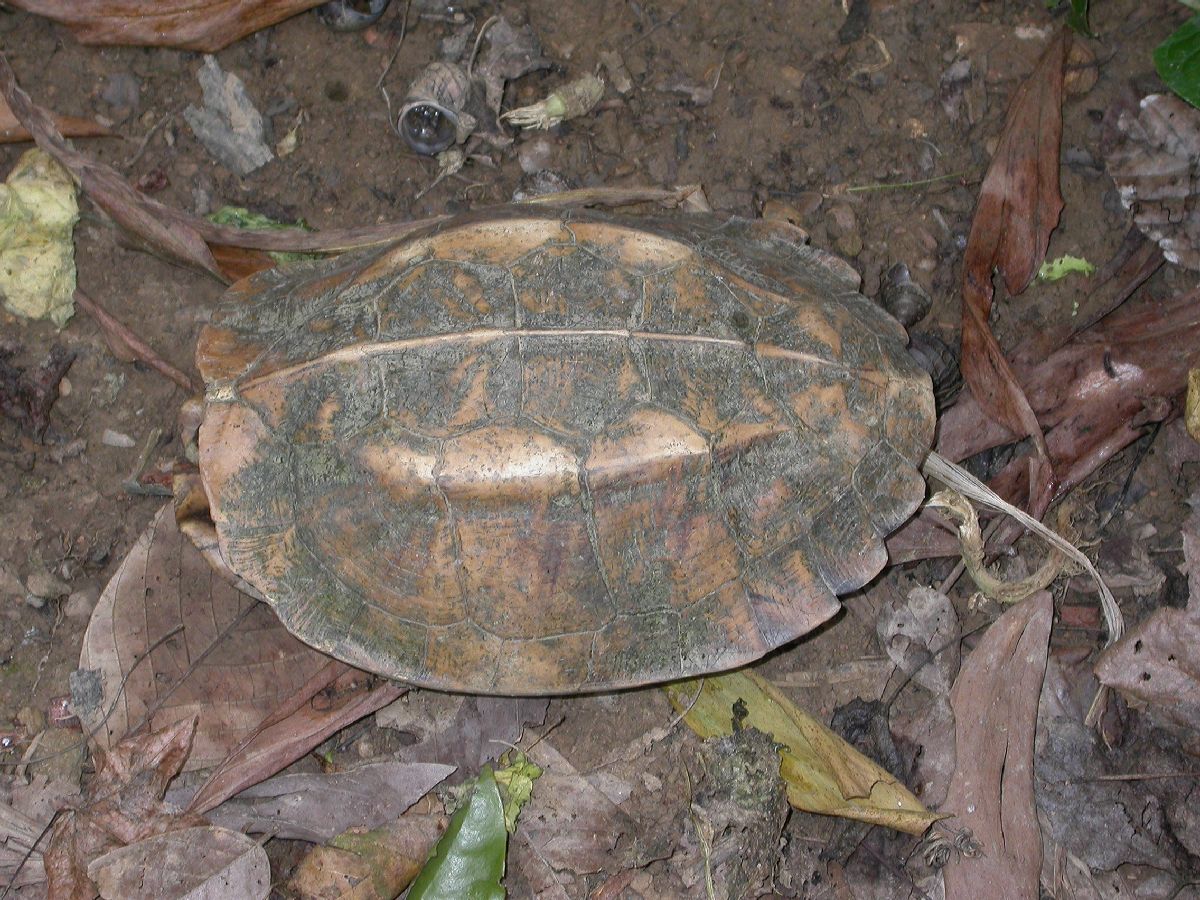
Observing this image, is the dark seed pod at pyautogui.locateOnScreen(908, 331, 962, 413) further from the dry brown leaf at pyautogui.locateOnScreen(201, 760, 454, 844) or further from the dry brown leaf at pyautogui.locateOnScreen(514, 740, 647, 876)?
the dry brown leaf at pyautogui.locateOnScreen(201, 760, 454, 844)

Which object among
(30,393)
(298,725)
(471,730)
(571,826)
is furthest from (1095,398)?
(30,393)

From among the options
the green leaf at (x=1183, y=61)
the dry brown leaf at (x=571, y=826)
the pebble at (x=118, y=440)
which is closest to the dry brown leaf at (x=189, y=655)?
the pebble at (x=118, y=440)

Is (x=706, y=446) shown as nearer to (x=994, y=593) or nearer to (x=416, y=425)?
(x=416, y=425)

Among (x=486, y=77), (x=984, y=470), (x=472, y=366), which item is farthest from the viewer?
(x=486, y=77)

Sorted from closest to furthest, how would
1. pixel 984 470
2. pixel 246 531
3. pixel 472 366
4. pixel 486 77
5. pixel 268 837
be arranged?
pixel 472 366 → pixel 246 531 → pixel 268 837 → pixel 984 470 → pixel 486 77

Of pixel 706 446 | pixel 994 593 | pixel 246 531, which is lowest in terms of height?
pixel 994 593

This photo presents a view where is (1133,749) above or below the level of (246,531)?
below

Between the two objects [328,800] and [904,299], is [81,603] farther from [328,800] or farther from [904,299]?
[904,299]

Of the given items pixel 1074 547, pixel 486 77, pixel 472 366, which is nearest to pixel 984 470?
pixel 1074 547
